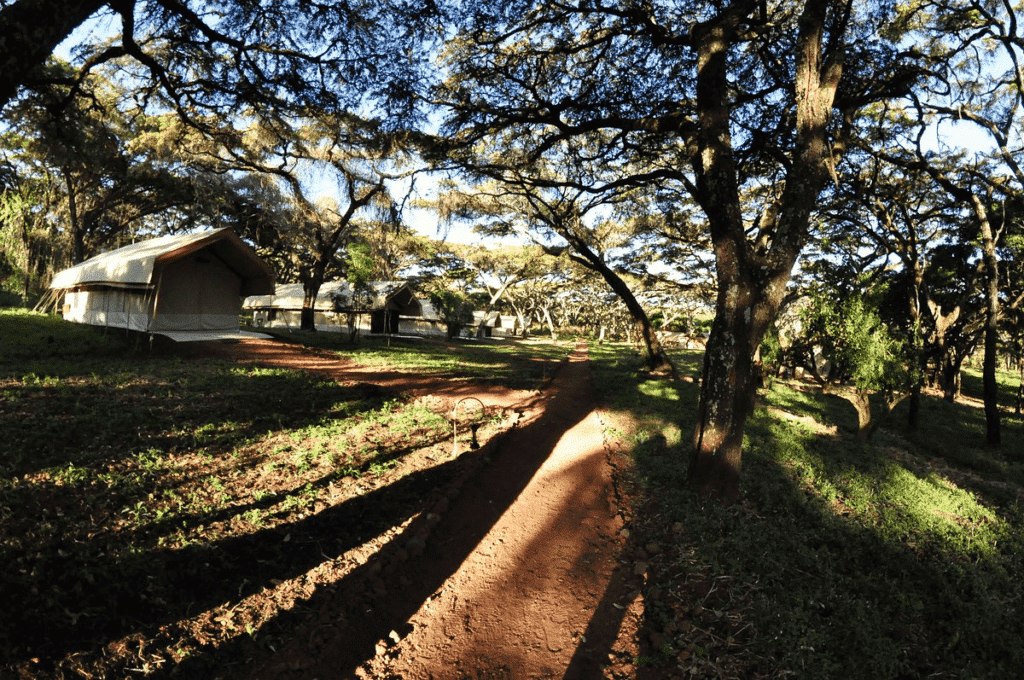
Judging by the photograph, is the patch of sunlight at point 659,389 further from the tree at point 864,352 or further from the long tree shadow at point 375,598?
the long tree shadow at point 375,598

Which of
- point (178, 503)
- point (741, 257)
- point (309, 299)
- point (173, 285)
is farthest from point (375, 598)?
point (309, 299)

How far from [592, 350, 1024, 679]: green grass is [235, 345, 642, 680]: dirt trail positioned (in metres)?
0.64

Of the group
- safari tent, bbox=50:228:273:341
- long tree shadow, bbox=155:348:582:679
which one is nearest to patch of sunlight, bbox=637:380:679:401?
long tree shadow, bbox=155:348:582:679

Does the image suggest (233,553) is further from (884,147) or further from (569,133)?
(884,147)

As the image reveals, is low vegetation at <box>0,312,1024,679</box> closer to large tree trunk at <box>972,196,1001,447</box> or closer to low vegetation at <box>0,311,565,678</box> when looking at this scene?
low vegetation at <box>0,311,565,678</box>

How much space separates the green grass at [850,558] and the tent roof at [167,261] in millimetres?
15603

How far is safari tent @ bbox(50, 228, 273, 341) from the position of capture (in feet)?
47.6

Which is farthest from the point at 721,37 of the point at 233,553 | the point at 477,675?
the point at 233,553

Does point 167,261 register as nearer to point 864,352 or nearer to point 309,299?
point 309,299

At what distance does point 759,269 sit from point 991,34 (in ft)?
32.0

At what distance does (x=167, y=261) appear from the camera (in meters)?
14.1

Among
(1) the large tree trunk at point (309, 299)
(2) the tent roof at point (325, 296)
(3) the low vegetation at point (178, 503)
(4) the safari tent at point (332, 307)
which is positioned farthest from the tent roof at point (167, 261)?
(4) the safari tent at point (332, 307)

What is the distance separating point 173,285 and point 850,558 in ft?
67.6

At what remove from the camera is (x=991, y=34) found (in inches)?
365
